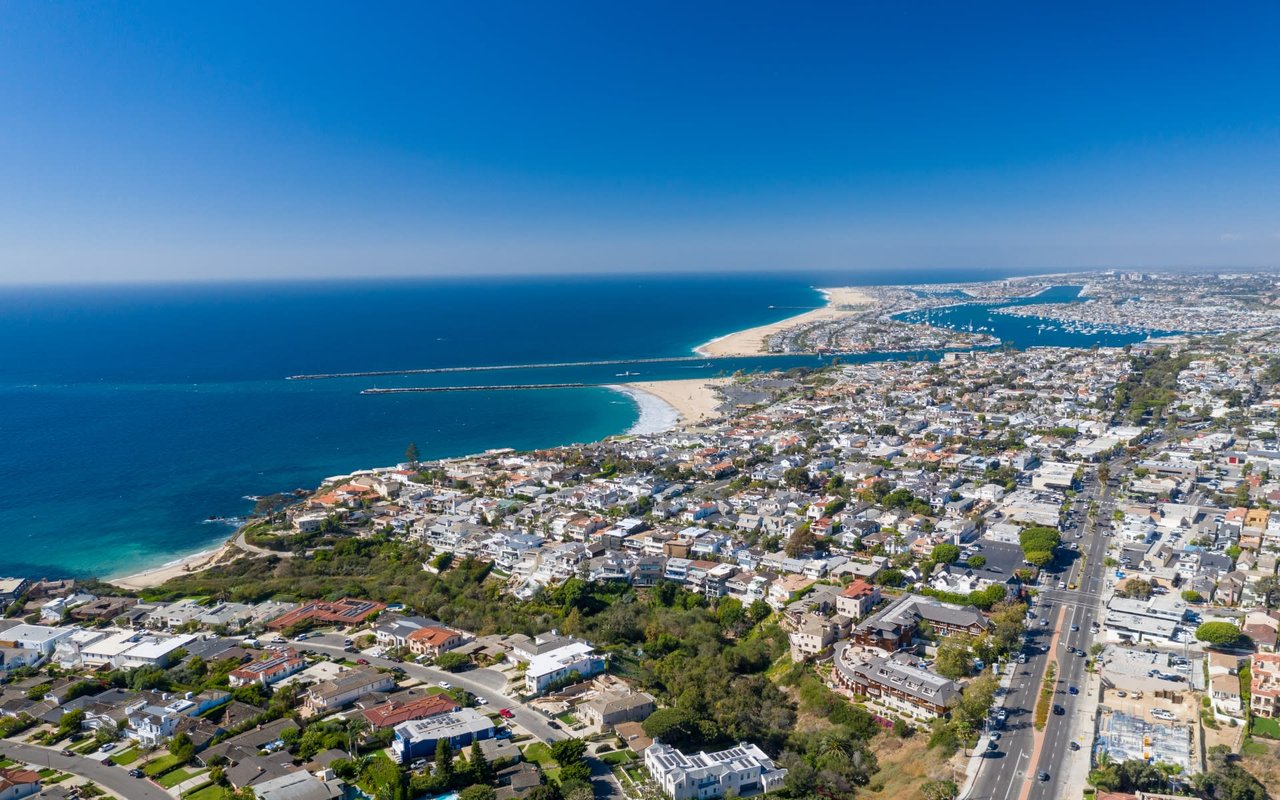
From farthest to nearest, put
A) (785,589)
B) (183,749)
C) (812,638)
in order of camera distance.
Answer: (785,589) < (812,638) < (183,749)

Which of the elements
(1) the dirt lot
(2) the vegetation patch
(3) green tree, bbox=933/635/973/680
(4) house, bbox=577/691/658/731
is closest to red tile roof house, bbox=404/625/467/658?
(4) house, bbox=577/691/658/731

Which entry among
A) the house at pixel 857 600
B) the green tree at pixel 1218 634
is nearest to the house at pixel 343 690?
the house at pixel 857 600

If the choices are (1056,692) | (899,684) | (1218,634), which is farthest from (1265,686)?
(899,684)

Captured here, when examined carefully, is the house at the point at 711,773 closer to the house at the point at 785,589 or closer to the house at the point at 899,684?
the house at the point at 899,684

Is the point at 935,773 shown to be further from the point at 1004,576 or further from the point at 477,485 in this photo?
the point at 477,485

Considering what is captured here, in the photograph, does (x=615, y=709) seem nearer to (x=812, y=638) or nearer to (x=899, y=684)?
(x=812, y=638)

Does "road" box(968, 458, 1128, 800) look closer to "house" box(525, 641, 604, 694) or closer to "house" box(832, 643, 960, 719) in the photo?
"house" box(832, 643, 960, 719)

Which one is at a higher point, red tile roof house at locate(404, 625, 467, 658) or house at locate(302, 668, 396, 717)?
house at locate(302, 668, 396, 717)
